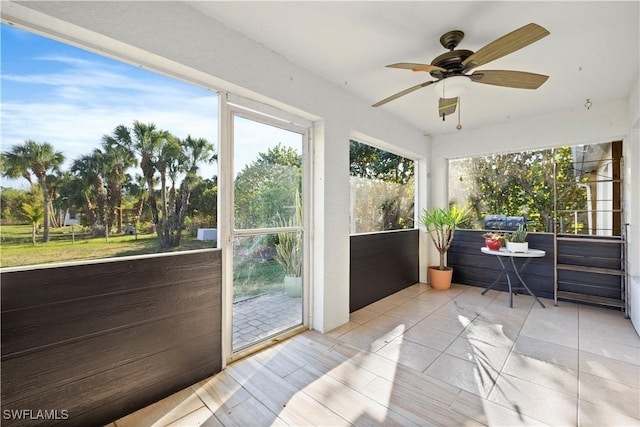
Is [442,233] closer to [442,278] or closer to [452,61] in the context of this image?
[442,278]

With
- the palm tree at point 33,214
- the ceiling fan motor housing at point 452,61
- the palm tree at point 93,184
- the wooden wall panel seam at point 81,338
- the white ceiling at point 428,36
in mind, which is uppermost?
the white ceiling at point 428,36

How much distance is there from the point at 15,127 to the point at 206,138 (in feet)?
3.32

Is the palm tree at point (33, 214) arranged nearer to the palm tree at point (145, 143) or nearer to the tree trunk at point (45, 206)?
the tree trunk at point (45, 206)

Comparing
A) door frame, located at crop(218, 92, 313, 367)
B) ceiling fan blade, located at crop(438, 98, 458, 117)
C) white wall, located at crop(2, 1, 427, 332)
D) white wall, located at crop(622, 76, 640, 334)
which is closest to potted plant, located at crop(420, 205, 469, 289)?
white wall, located at crop(2, 1, 427, 332)

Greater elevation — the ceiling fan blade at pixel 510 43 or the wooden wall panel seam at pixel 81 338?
the ceiling fan blade at pixel 510 43

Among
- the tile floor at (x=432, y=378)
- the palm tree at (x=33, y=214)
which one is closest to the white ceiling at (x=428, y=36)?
the palm tree at (x=33, y=214)

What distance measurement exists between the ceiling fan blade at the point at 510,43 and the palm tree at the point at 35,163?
101 inches

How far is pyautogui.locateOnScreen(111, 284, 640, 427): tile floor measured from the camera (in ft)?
5.73

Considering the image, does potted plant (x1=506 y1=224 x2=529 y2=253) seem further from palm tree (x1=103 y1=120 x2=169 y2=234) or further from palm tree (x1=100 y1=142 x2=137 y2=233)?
palm tree (x1=100 y1=142 x2=137 y2=233)

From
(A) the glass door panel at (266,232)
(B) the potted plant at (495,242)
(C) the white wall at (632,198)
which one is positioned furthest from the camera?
(B) the potted plant at (495,242)

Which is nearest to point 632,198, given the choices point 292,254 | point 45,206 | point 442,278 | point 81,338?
point 442,278

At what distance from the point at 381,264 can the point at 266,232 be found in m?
2.04

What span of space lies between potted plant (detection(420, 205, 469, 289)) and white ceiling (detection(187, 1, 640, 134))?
5.97ft

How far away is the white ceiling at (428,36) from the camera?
6.13 feet
